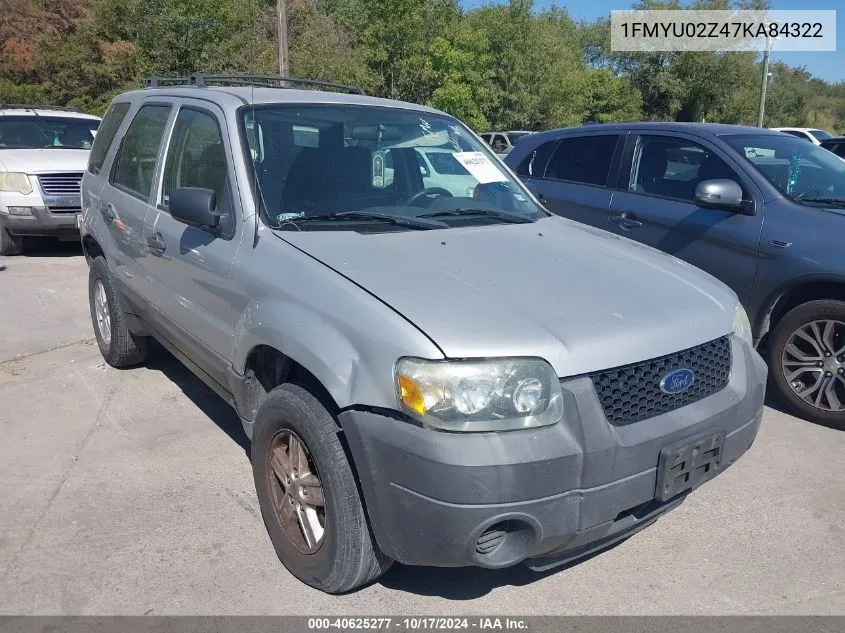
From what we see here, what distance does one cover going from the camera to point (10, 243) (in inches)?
387

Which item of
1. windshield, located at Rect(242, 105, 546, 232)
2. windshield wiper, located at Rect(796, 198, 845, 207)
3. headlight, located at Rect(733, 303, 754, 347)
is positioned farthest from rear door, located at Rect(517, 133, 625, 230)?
headlight, located at Rect(733, 303, 754, 347)

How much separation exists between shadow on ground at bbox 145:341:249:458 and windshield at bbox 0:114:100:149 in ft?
19.7

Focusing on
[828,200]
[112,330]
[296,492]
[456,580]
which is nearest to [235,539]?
[296,492]

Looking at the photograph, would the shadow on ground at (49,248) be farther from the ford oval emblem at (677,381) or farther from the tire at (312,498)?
the ford oval emblem at (677,381)

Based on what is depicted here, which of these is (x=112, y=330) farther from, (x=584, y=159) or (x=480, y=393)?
(x=584, y=159)

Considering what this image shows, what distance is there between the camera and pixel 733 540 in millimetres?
3406

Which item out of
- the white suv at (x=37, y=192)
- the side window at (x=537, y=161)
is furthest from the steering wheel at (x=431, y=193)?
the white suv at (x=37, y=192)

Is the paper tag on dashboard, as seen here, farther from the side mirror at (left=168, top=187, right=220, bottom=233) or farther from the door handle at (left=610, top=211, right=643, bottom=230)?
the door handle at (left=610, top=211, right=643, bottom=230)

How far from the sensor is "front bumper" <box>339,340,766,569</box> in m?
2.33

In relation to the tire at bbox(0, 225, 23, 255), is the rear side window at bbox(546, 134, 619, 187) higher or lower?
higher

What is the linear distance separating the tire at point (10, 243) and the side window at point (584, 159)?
7136 millimetres

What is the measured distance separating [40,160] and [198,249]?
7330mm

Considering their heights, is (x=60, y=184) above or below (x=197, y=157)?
below

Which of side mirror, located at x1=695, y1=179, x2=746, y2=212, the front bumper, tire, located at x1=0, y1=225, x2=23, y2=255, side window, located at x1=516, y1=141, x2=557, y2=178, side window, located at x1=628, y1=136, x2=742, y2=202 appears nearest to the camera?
the front bumper
